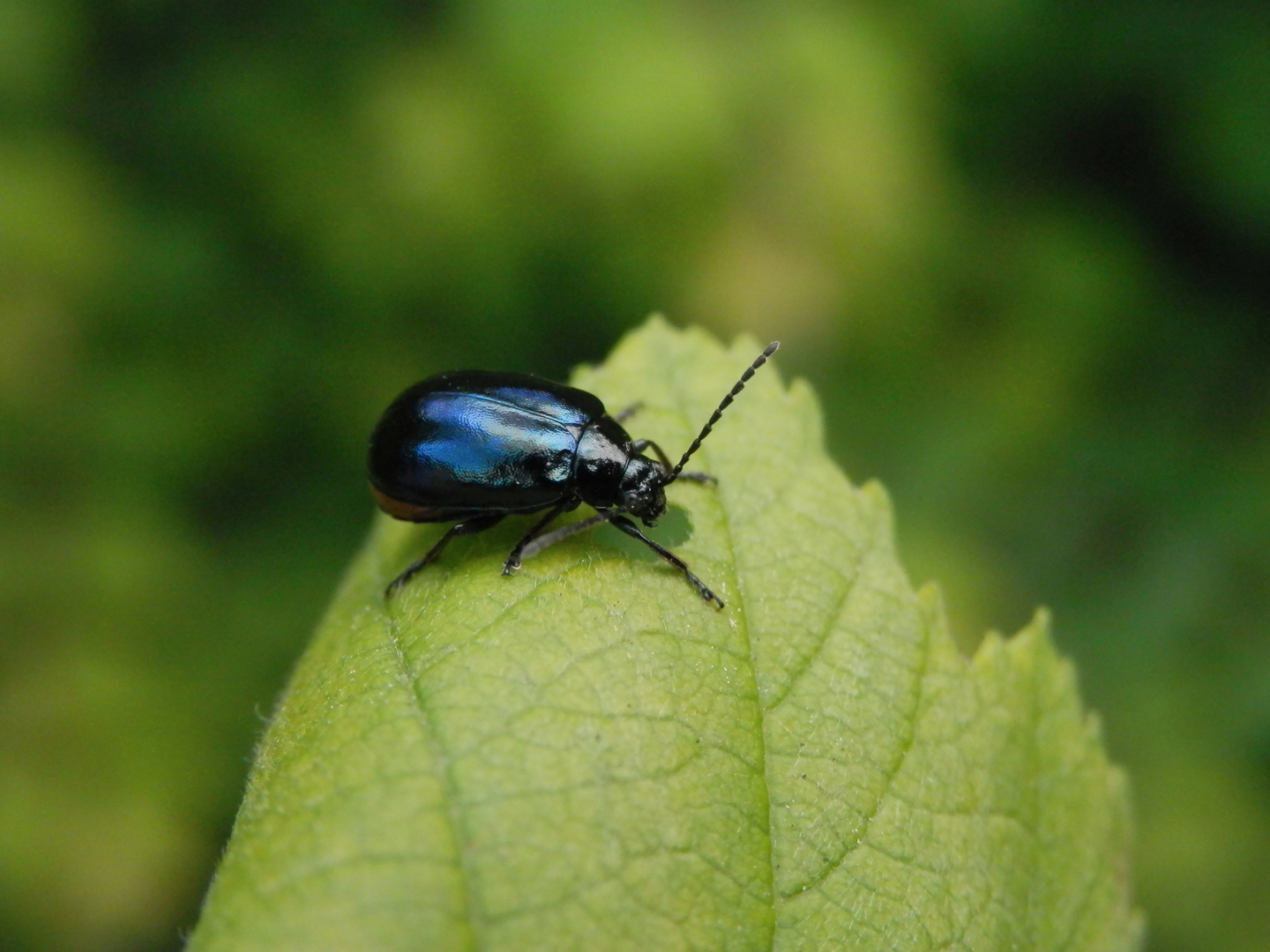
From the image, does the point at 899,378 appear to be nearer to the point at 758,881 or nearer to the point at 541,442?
the point at 541,442

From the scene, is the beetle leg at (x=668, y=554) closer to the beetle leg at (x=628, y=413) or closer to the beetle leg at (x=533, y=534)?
the beetle leg at (x=533, y=534)

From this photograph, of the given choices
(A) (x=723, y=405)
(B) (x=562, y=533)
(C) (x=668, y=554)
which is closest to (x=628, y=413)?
(A) (x=723, y=405)

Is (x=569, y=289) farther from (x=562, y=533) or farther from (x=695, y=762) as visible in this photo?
(x=695, y=762)

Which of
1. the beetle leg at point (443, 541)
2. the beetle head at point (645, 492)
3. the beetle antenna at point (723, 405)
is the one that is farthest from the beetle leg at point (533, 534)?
the beetle antenna at point (723, 405)

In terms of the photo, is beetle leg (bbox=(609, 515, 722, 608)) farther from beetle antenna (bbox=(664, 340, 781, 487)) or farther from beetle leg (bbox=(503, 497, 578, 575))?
beetle leg (bbox=(503, 497, 578, 575))

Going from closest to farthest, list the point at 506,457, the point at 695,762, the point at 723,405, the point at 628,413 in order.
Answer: the point at 695,762
the point at 723,405
the point at 506,457
the point at 628,413

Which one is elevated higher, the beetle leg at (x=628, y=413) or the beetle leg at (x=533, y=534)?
the beetle leg at (x=628, y=413)
